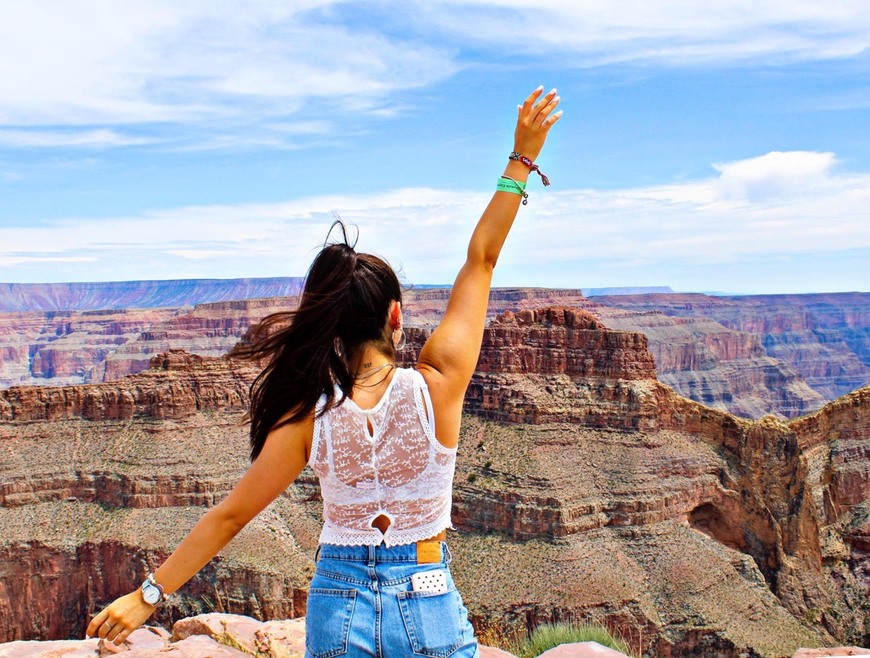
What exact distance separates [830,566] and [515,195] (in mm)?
51765

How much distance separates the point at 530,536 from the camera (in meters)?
46.3

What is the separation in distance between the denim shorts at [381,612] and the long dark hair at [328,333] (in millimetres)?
891

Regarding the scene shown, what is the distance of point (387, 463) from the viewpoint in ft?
15.9

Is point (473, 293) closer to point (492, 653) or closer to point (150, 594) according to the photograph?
point (150, 594)

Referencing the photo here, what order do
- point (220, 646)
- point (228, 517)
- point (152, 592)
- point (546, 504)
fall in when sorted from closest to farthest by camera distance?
point (228, 517), point (152, 592), point (220, 646), point (546, 504)

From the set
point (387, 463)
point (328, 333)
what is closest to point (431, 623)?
point (387, 463)

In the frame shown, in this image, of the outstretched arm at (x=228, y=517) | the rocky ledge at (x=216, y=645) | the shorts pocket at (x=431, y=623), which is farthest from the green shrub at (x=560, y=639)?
the outstretched arm at (x=228, y=517)

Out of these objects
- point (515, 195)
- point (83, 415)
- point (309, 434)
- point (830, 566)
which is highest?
point (515, 195)

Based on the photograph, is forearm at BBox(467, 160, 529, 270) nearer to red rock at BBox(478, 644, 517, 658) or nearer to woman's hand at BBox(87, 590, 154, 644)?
woman's hand at BBox(87, 590, 154, 644)

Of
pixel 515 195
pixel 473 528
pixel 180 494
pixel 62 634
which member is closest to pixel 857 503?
pixel 473 528

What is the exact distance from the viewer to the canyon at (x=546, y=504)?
42.9 m

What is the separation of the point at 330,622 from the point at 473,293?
202 cm

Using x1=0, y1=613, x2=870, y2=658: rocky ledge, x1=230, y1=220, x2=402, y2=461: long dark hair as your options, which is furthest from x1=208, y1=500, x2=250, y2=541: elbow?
x1=0, y1=613, x2=870, y2=658: rocky ledge

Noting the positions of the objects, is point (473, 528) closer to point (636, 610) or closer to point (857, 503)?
point (636, 610)
